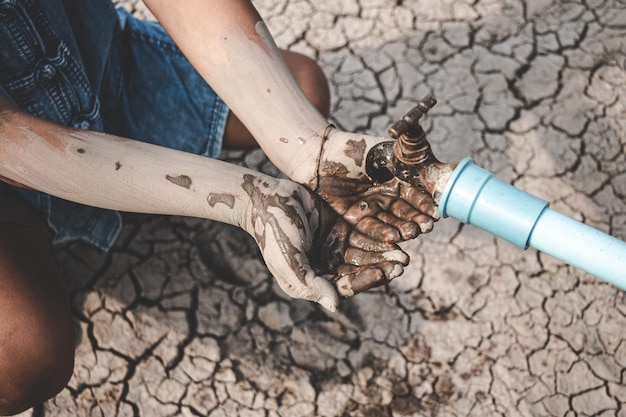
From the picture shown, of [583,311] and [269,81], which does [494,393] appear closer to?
[583,311]

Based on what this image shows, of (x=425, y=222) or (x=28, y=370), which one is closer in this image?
(x=425, y=222)

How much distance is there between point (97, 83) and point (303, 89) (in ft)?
1.87

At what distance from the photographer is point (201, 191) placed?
1161 millimetres

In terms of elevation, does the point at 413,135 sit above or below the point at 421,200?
above

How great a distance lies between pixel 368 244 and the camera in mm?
1164

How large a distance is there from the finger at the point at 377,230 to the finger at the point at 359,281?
93 mm

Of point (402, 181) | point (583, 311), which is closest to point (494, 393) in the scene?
point (583, 311)

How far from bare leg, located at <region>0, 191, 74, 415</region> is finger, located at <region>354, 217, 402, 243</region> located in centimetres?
77

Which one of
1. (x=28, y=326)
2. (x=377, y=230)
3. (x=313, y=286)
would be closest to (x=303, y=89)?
(x=377, y=230)

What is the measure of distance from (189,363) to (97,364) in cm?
28

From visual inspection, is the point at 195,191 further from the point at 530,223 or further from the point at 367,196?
the point at 530,223

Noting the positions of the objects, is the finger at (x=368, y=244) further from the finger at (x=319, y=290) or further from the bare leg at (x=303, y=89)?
the bare leg at (x=303, y=89)

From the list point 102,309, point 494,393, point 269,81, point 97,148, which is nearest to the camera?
point 97,148

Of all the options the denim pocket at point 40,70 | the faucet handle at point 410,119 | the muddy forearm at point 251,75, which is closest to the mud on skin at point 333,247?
the muddy forearm at point 251,75
